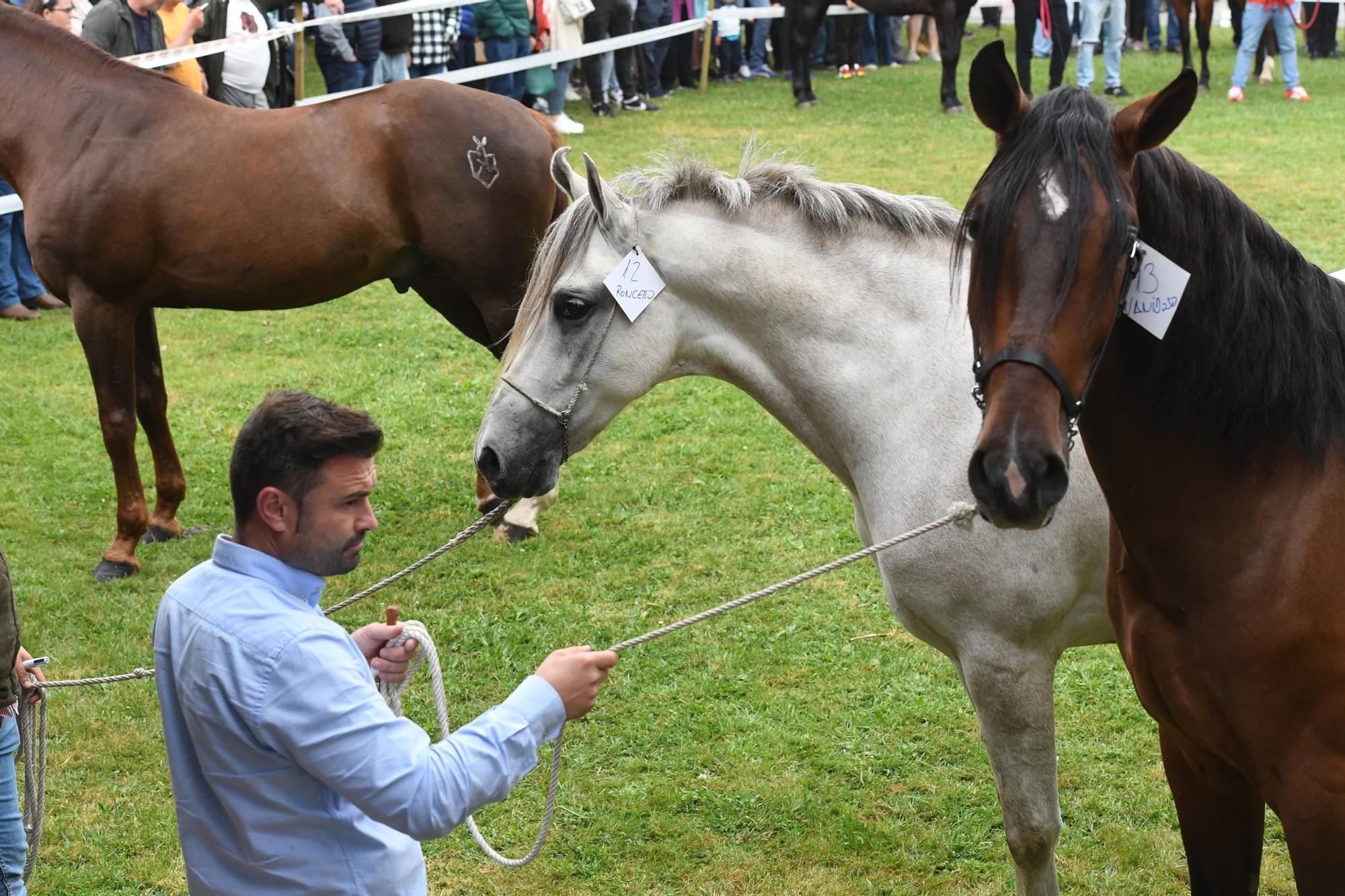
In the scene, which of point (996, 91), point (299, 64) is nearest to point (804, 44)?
point (299, 64)

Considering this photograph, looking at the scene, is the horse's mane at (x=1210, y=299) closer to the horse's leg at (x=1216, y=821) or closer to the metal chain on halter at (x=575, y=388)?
the horse's leg at (x=1216, y=821)

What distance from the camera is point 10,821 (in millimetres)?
2688

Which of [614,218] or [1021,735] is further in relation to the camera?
[614,218]

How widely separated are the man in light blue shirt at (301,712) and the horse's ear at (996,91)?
3.53 feet

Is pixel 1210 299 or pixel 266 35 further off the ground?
pixel 266 35

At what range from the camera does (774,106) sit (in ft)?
48.8

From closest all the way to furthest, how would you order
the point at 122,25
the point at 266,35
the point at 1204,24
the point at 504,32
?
1. the point at 122,25
2. the point at 266,35
3. the point at 504,32
4. the point at 1204,24

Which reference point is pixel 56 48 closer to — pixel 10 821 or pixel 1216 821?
pixel 10 821

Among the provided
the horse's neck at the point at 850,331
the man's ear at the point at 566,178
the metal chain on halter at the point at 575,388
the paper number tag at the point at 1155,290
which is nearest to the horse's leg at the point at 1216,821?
the horse's neck at the point at 850,331

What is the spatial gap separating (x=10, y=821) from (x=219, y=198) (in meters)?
3.15

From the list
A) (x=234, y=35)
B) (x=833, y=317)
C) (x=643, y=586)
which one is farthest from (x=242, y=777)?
(x=234, y=35)

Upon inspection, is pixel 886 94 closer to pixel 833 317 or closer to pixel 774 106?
pixel 774 106

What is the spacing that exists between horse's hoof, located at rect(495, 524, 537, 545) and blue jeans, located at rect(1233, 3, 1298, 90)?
42.3ft

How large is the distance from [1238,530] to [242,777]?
160 cm
